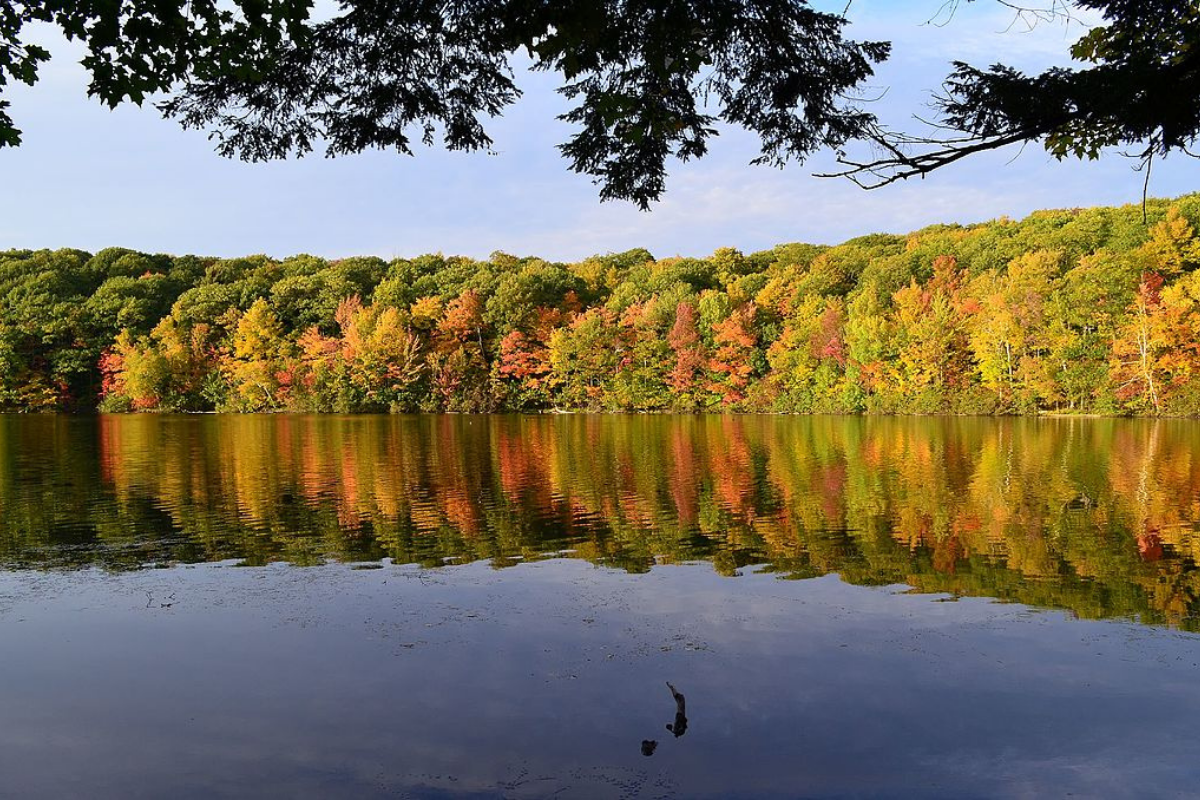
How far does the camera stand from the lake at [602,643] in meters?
5.28

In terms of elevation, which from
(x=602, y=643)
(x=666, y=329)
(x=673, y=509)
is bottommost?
(x=673, y=509)

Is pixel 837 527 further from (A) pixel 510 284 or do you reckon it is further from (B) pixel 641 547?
(A) pixel 510 284

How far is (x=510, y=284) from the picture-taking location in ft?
214

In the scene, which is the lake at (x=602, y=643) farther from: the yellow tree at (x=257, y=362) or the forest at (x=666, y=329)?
the yellow tree at (x=257, y=362)

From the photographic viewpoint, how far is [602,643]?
752cm

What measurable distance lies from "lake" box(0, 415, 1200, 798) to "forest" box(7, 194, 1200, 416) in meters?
37.1

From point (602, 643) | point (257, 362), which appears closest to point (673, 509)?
point (602, 643)

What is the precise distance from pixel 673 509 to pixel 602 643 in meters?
7.59

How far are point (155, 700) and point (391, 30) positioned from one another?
4.86m

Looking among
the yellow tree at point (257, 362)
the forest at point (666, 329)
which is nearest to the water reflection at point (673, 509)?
the forest at point (666, 329)

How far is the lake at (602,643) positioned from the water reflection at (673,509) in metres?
0.10

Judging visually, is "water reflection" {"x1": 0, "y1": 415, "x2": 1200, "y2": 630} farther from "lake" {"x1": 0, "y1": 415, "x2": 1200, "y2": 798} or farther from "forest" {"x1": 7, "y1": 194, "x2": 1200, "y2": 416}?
"forest" {"x1": 7, "y1": 194, "x2": 1200, "y2": 416}

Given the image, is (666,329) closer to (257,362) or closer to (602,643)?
(257,362)

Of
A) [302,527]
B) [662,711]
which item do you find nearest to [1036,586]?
[662,711]
